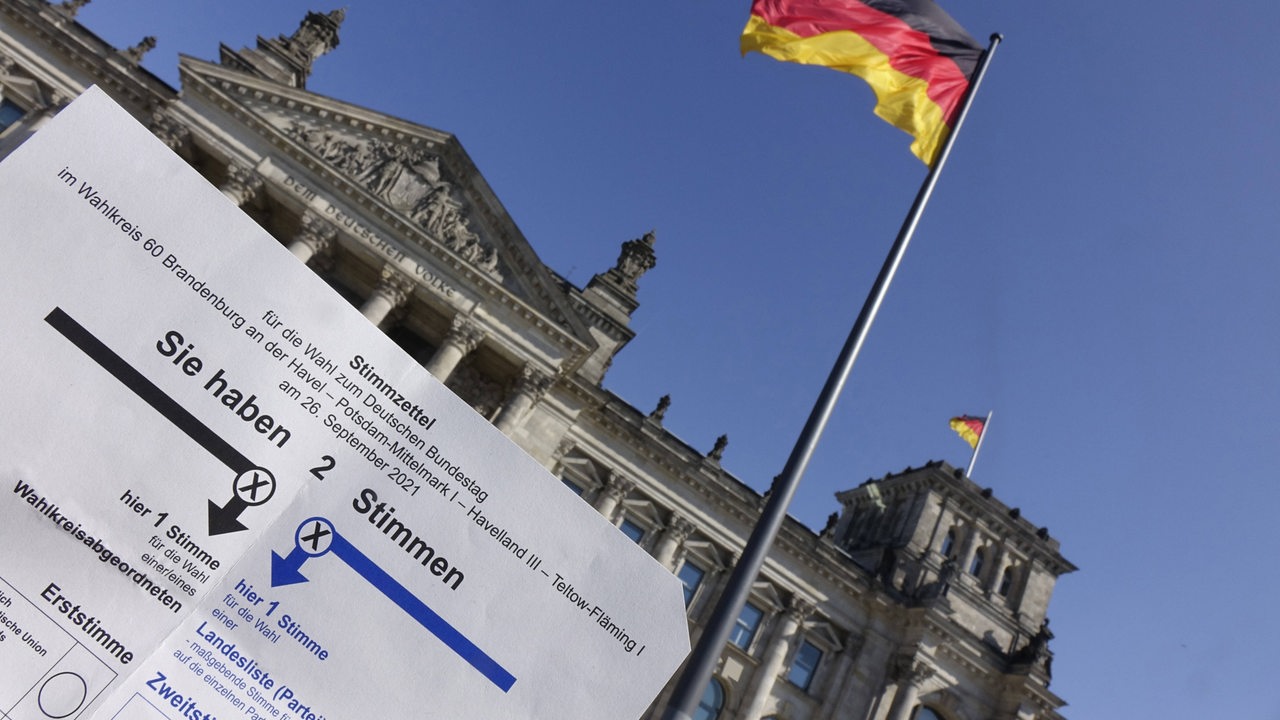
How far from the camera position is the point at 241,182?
30.1 metres

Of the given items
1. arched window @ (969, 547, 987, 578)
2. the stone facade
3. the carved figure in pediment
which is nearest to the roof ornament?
the stone facade

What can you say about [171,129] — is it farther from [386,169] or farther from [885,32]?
[885,32]

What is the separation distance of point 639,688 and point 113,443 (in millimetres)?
2470

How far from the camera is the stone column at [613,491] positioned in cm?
3381

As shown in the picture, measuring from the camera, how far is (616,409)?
114 ft

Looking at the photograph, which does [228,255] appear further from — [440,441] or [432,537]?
[432,537]

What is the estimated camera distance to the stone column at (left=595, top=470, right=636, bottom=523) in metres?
33.8

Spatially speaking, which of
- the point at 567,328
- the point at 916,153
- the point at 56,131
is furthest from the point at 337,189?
the point at 56,131

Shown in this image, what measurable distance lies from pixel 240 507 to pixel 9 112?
120 ft

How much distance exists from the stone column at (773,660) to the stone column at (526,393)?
13746mm

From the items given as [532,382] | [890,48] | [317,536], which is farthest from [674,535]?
[317,536]

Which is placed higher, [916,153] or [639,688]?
[916,153]

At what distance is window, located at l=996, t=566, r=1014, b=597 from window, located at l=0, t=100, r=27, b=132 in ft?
148

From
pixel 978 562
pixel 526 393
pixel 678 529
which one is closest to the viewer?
pixel 526 393
